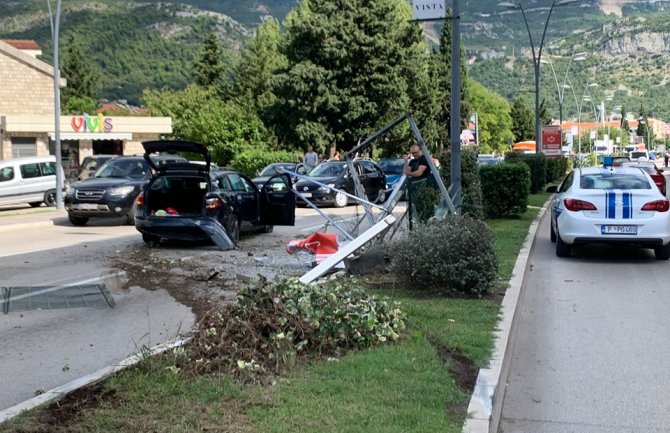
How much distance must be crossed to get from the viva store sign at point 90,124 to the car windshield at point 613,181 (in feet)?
115

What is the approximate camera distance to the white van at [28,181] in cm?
2680

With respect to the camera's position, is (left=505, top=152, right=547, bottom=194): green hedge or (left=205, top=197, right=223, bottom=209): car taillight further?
(left=505, top=152, right=547, bottom=194): green hedge

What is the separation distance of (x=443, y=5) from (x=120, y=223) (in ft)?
36.3

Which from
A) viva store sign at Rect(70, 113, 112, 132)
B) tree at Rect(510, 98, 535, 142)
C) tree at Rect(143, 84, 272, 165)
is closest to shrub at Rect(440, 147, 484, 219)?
tree at Rect(143, 84, 272, 165)

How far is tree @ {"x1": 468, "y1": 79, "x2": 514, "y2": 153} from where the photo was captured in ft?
302

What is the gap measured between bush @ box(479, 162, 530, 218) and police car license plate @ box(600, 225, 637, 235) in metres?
6.75

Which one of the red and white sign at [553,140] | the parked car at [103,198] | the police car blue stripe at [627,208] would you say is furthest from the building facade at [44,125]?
the police car blue stripe at [627,208]

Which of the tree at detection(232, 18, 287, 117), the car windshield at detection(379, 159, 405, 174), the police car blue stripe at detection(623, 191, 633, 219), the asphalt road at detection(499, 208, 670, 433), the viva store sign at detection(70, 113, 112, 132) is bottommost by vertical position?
the asphalt road at detection(499, 208, 670, 433)

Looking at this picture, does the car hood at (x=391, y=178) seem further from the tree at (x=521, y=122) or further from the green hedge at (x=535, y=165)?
the tree at (x=521, y=122)

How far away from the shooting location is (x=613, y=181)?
13.8 meters

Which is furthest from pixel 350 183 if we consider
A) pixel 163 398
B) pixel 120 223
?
pixel 163 398

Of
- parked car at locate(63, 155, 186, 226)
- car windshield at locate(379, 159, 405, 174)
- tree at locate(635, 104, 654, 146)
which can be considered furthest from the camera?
tree at locate(635, 104, 654, 146)

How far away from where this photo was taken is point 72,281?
11.2m

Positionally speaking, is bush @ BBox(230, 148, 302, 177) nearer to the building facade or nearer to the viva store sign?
the building facade
